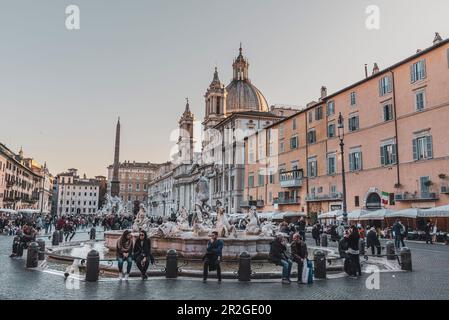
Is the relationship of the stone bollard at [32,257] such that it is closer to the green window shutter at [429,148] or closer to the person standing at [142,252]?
the person standing at [142,252]

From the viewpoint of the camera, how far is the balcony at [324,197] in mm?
37781

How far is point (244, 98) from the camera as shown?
88.5m

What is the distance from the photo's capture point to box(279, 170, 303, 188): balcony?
44969 mm

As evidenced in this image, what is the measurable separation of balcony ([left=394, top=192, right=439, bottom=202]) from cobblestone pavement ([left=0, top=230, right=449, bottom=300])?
57.0 feet

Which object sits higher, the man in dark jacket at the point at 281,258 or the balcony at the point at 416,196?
the balcony at the point at 416,196

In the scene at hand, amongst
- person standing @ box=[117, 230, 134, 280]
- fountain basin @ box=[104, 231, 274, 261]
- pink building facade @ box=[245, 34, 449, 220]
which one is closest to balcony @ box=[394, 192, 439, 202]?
pink building facade @ box=[245, 34, 449, 220]

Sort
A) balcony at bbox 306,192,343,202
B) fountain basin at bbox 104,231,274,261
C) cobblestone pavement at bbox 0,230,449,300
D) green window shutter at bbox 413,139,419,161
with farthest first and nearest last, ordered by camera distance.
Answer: balcony at bbox 306,192,343,202 → green window shutter at bbox 413,139,419,161 → fountain basin at bbox 104,231,274,261 → cobblestone pavement at bbox 0,230,449,300

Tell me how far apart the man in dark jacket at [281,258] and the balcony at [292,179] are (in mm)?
34768

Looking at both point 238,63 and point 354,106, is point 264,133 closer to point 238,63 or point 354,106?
point 354,106

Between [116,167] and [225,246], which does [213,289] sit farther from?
[116,167]

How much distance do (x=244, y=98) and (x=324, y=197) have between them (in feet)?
170

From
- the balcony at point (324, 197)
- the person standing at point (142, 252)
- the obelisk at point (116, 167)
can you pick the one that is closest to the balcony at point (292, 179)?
the balcony at point (324, 197)

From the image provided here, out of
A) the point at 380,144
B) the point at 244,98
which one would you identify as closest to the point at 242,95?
the point at 244,98

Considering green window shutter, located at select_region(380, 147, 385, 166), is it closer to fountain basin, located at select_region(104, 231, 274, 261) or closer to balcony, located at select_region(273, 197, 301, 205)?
balcony, located at select_region(273, 197, 301, 205)
